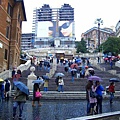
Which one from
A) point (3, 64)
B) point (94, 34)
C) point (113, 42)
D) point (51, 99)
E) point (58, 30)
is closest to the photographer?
point (51, 99)

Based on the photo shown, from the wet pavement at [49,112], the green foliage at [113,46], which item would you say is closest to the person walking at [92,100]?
the wet pavement at [49,112]

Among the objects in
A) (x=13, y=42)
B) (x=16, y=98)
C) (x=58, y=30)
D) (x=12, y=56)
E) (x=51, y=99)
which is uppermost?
(x=58, y=30)

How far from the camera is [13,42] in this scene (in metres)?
30.4

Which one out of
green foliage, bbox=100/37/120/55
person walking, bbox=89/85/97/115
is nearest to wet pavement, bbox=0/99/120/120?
person walking, bbox=89/85/97/115

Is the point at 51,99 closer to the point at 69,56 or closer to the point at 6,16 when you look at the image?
the point at 6,16

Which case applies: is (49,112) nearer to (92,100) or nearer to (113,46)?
(92,100)

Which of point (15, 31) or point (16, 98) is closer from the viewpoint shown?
point (16, 98)

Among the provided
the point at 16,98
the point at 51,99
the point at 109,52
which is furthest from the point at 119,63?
the point at 16,98

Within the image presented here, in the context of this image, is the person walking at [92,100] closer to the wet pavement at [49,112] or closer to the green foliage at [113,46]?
the wet pavement at [49,112]

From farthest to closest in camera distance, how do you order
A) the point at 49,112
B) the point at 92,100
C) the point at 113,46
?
1. the point at 113,46
2. the point at 49,112
3. the point at 92,100

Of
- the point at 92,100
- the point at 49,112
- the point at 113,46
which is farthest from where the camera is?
the point at 113,46

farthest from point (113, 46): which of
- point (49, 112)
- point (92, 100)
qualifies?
point (92, 100)

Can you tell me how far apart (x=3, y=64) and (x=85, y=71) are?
33.3 ft

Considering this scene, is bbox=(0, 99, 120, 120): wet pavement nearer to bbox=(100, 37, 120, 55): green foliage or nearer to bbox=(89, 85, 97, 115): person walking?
bbox=(89, 85, 97, 115): person walking
